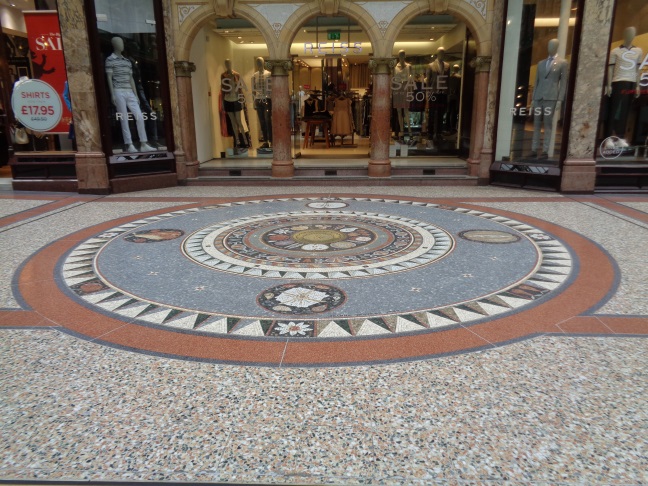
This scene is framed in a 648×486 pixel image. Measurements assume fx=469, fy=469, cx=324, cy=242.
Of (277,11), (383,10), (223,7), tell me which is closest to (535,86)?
(383,10)

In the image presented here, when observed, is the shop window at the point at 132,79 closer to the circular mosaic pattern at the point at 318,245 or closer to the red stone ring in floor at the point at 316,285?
the red stone ring in floor at the point at 316,285

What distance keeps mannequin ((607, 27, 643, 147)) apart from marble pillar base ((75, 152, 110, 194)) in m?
8.42

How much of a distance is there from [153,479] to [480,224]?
474 centimetres

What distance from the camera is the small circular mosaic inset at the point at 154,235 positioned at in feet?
16.5

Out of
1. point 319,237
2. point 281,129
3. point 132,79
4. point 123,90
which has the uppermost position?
point 132,79

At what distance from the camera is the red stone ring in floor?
276cm

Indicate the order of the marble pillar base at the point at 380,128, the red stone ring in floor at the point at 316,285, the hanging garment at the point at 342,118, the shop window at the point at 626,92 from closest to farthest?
the red stone ring in floor at the point at 316,285 < the shop window at the point at 626,92 < the marble pillar base at the point at 380,128 < the hanging garment at the point at 342,118

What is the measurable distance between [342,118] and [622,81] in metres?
6.54

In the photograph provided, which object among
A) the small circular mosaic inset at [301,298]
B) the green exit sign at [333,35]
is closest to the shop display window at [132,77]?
the green exit sign at [333,35]

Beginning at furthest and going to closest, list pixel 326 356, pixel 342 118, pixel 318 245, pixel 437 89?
pixel 342 118 → pixel 437 89 → pixel 318 245 → pixel 326 356

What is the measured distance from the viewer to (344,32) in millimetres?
11781

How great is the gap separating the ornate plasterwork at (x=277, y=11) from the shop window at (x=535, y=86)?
3.91 m

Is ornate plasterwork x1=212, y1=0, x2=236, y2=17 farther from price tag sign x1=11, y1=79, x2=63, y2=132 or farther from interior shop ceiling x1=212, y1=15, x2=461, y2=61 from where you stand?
price tag sign x1=11, y1=79, x2=63, y2=132

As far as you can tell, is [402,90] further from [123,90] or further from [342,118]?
[123,90]
